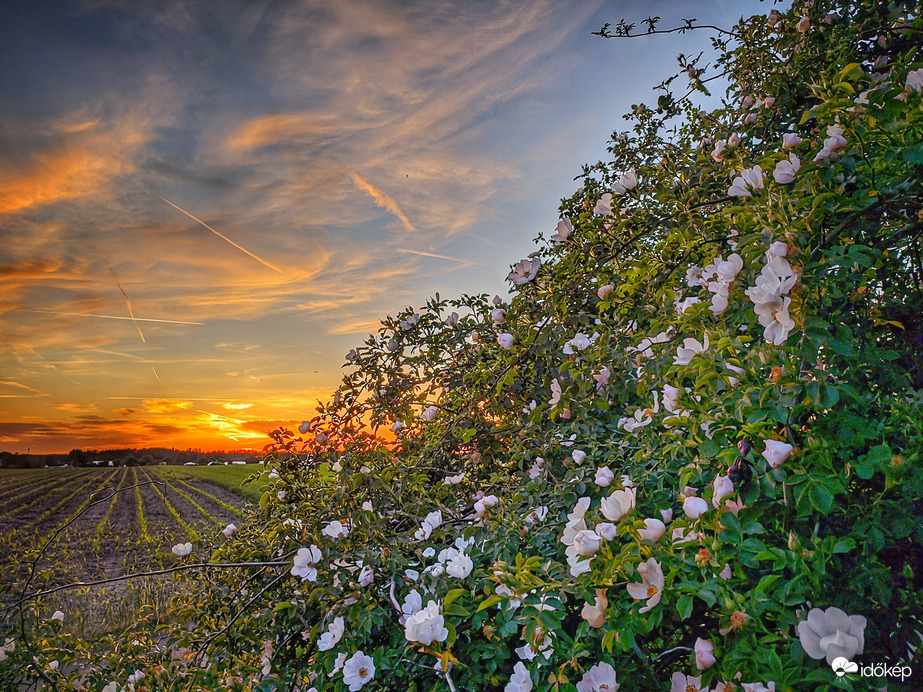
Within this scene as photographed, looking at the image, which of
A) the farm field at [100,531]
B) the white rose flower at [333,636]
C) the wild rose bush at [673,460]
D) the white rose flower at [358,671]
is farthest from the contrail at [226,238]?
the white rose flower at [358,671]

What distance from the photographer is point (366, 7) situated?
2.59 meters

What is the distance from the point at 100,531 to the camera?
6.61m

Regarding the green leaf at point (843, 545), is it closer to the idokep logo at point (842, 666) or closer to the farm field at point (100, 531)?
the idokep logo at point (842, 666)

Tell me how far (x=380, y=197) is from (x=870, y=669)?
10.0 ft

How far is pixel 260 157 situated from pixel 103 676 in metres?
2.79

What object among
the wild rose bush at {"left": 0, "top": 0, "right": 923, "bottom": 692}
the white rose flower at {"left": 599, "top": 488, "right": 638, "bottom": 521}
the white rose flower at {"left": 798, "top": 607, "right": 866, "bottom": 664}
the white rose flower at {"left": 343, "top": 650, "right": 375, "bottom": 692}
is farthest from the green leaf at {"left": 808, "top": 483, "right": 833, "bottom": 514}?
the white rose flower at {"left": 343, "top": 650, "right": 375, "bottom": 692}

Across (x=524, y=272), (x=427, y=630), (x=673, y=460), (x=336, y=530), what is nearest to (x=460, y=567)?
(x=427, y=630)

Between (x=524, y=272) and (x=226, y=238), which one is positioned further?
(x=226, y=238)

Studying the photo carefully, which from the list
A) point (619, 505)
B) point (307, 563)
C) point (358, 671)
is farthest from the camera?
point (307, 563)

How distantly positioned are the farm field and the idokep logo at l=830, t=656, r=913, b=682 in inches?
88.3

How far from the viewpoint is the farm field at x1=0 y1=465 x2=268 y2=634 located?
2835 millimetres

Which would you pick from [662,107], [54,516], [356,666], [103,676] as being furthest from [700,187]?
[54,516]

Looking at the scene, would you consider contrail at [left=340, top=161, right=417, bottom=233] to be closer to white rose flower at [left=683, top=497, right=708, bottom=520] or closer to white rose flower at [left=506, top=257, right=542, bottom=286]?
white rose flower at [left=506, top=257, right=542, bottom=286]

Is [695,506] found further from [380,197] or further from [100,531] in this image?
[100,531]
